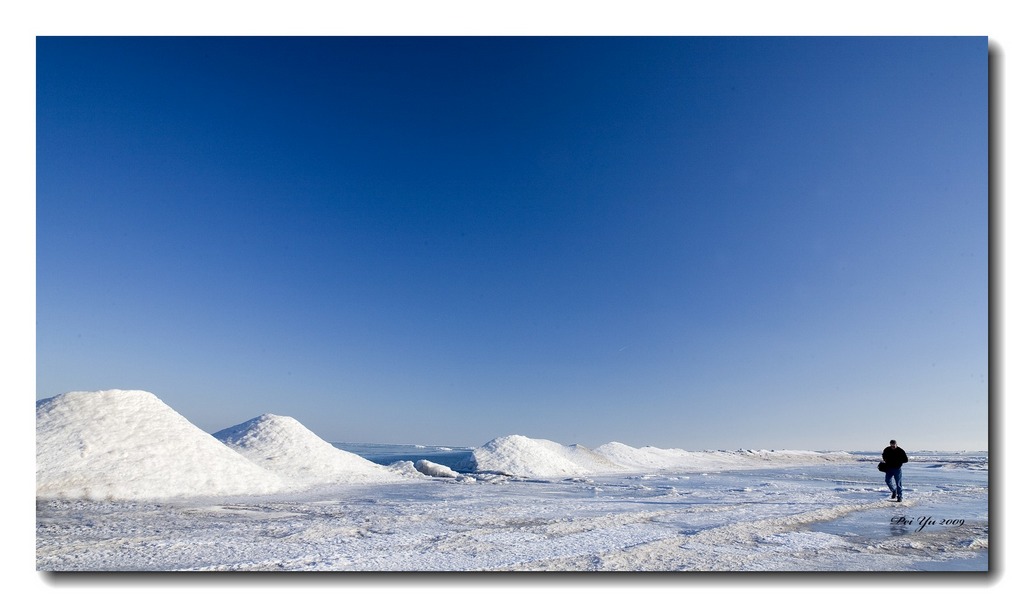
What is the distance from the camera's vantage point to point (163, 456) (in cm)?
1277

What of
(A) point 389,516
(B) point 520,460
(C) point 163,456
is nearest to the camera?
(A) point 389,516

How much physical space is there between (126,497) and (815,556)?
1296cm

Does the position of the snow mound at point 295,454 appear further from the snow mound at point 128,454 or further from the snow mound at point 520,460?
the snow mound at point 520,460

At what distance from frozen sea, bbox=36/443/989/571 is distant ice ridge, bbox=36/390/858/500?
0.80 metres

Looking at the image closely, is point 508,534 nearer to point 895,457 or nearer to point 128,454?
point 895,457

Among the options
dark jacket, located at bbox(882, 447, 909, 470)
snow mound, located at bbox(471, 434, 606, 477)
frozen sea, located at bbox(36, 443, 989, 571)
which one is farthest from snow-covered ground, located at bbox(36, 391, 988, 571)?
snow mound, located at bbox(471, 434, 606, 477)

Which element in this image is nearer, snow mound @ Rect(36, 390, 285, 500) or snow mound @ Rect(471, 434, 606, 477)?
snow mound @ Rect(36, 390, 285, 500)

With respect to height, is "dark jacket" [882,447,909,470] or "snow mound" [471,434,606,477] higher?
"dark jacket" [882,447,909,470]

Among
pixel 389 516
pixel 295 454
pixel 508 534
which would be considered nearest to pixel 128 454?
pixel 295 454

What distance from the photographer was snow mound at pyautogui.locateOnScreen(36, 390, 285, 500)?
1138cm

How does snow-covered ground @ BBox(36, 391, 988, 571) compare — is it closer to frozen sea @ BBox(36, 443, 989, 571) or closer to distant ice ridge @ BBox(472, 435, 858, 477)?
frozen sea @ BBox(36, 443, 989, 571)

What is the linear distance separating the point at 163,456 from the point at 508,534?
31.1 ft

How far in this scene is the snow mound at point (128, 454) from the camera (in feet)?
37.3
